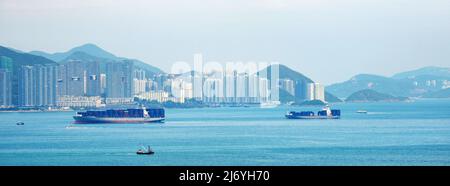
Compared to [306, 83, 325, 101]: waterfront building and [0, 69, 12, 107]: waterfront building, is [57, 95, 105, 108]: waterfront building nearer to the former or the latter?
[0, 69, 12, 107]: waterfront building

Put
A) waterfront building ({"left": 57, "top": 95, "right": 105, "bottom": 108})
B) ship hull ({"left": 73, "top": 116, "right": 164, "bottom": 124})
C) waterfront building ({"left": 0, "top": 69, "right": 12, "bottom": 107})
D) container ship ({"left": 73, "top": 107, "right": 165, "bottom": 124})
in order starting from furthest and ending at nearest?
waterfront building ({"left": 57, "top": 95, "right": 105, "bottom": 108}), waterfront building ({"left": 0, "top": 69, "right": 12, "bottom": 107}), container ship ({"left": 73, "top": 107, "right": 165, "bottom": 124}), ship hull ({"left": 73, "top": 116, "right": 164, "bottom": 124})

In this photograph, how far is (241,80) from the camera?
2672 cm

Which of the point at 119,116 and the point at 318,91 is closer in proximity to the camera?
the point at 119,116

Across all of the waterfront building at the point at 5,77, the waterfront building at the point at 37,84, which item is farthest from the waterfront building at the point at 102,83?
the waterfront building at the point at 5,77

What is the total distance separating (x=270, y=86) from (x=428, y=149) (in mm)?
18648

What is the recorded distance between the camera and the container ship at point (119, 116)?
23047mm

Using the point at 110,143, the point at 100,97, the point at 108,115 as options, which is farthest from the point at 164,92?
the point at 110,143

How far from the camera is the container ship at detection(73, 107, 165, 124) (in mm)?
23047

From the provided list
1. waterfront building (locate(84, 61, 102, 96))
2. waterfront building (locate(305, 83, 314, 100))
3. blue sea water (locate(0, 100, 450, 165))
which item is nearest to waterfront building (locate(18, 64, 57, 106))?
waterfront building (locate(84, 61, 102, 96))

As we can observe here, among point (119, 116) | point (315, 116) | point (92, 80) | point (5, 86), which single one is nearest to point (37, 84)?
point (5, 86)

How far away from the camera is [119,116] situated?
77.3 ft

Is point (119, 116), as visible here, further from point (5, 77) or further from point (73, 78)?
point (73, 78)

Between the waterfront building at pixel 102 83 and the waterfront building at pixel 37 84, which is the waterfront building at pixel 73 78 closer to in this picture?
the waterfront building at pixel 37 84
